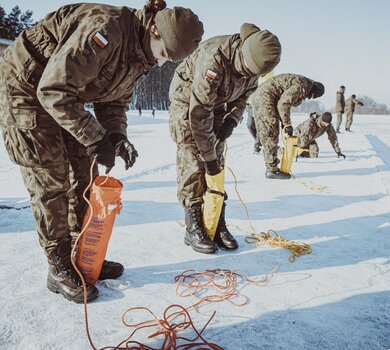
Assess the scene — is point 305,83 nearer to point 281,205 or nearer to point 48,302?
point 281,205

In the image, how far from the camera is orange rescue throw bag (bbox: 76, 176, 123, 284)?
185 cm

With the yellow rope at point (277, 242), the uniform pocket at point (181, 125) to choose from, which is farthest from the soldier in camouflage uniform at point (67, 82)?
the yellow rope at point (277, 242)

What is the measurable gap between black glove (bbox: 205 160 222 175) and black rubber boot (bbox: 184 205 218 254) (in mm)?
361

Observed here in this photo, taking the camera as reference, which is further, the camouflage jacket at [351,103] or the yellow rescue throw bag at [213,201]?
the camouflage jacket at [351,103]

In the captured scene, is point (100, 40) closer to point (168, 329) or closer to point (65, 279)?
point (65, 279)

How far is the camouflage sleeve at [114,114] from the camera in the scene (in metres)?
2.15

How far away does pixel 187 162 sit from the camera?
2719 millimetres

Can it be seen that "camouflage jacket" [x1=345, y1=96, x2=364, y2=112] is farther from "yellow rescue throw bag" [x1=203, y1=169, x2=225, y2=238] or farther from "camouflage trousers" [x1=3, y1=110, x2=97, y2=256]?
"camouflage trousers" [x1=3, y1=110, x2=97, y2=256]

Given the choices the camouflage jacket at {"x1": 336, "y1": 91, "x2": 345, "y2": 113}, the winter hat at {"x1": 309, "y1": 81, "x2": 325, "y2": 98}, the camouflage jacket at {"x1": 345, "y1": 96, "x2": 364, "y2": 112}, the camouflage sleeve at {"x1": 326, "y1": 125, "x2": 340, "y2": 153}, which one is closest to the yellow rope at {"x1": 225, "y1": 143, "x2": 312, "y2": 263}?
the winter hat at {"x1": 309, "y1": 81, "x2": 325, "y2": 98}

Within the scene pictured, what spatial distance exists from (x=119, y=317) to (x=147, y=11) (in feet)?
5.45

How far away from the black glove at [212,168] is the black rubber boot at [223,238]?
16.3 inches

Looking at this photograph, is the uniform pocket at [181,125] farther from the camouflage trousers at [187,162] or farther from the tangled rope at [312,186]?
the tangled rope at [312,186]

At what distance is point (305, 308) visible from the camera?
1910mm

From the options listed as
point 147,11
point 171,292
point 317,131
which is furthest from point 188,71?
point 317,131
